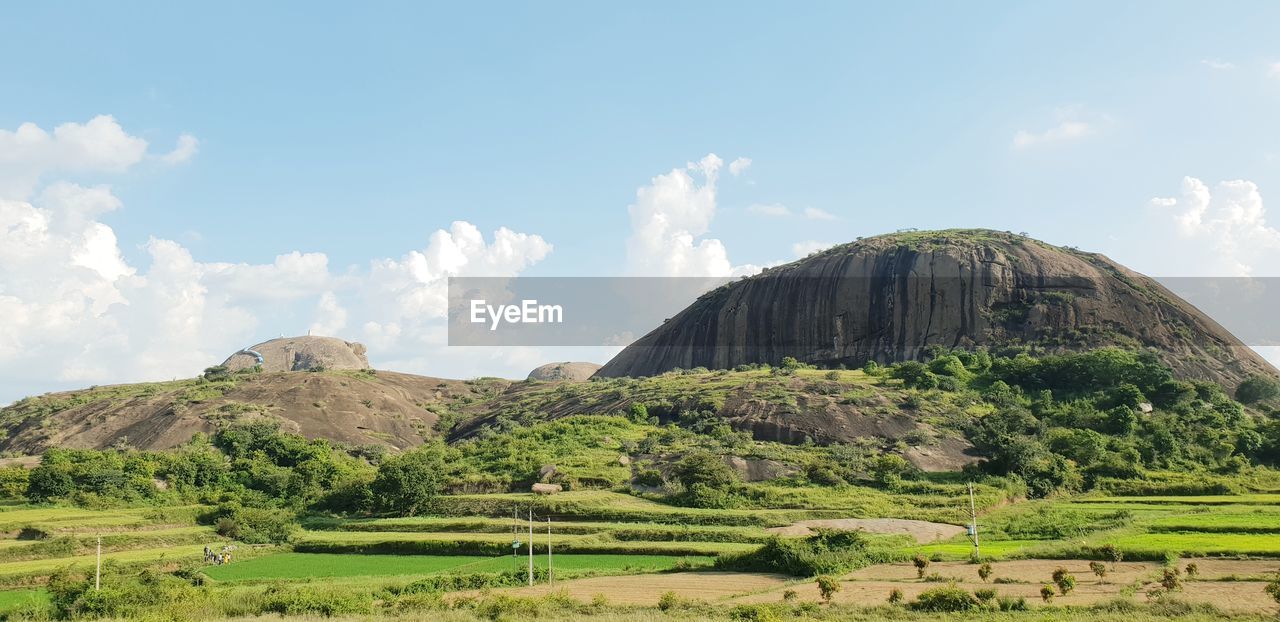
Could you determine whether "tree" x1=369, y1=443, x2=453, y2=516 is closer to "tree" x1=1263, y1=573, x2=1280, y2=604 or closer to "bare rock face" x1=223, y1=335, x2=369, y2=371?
"tree" x1=1263, y1=573, x2=1280, y2=604

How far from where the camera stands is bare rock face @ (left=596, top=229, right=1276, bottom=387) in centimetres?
8038

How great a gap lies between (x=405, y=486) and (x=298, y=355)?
97519mm

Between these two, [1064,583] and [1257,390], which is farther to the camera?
[1257,390]

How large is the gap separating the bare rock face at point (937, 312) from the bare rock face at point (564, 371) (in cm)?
4380

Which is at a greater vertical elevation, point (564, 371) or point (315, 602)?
point (564, 371)

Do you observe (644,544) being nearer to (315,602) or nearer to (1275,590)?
(315,602)

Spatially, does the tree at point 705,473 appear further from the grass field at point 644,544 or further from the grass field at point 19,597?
the grass field at point 19,597

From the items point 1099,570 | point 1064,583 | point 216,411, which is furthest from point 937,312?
point 216,411

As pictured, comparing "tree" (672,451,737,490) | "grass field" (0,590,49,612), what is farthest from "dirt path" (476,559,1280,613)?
"tree" (672,451,737,490)

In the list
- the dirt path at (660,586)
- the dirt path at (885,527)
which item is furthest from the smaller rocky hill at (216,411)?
the dirt path at (660,586)

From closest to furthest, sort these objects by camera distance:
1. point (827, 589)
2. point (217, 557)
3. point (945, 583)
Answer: point (827, 589)
point (945, 583)
point (217, 557)

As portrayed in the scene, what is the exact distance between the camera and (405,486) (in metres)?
47.1

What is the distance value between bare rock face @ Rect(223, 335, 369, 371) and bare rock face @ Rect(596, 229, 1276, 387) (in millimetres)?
53472

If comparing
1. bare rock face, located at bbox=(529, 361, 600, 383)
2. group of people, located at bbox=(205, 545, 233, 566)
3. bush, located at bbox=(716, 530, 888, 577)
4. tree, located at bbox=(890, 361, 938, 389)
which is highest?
bare rock face, located at bbox=(529, 361, 600, 383)
